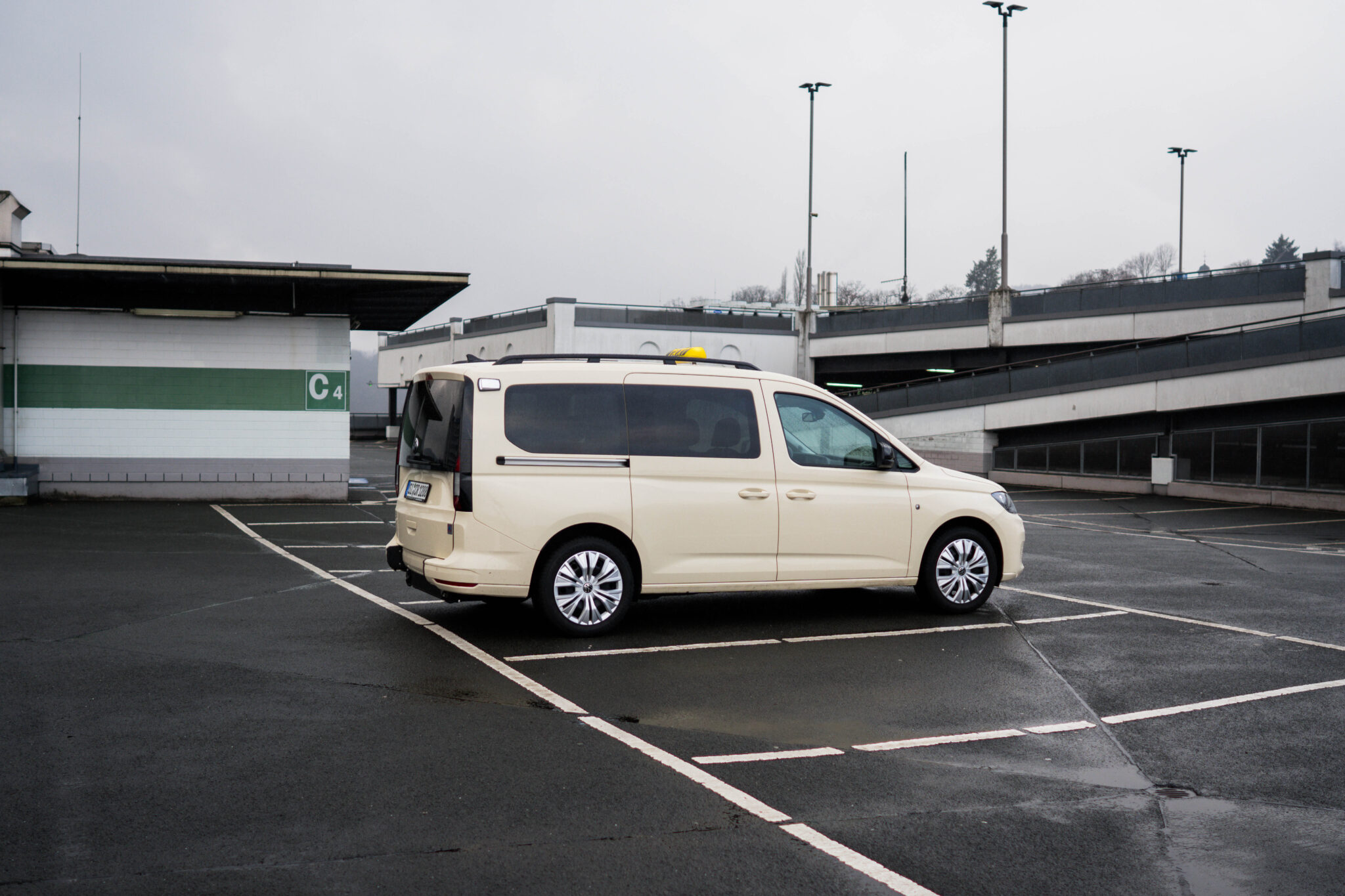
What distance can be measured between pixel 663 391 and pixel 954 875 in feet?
16.9

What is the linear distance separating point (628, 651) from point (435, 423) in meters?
2.20

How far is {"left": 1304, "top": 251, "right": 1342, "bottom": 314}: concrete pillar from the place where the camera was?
31781mm

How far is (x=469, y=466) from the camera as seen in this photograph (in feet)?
26.7

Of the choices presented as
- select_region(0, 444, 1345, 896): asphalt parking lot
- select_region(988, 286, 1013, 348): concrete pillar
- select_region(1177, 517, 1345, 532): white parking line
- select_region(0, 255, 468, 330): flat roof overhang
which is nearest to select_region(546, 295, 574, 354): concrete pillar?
select_region(988, 286, 1013, 348): concrete pillar

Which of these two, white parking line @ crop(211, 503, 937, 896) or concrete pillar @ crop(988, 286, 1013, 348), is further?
concrete pillar @ crop(988, 286, 1013, 348)

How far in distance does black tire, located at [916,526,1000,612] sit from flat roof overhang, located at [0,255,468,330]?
1167 cm

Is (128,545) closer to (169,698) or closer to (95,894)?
(169,698)

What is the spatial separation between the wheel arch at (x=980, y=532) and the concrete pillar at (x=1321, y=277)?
1050 inches

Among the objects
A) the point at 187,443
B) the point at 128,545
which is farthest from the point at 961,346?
the point at 128,545

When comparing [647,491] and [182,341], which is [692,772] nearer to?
[647,491]

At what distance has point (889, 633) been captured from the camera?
889 cm

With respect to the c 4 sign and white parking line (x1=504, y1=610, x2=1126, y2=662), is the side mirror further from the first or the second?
the c 4 sign

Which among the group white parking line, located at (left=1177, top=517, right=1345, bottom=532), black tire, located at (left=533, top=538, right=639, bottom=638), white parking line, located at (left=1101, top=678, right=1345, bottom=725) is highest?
black tire, located at (left=533, top=538, right=639, bottom=638)

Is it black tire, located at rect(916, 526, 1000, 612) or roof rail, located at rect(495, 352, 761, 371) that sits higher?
roof rail, located at rect(495, 352, 761, 371)
